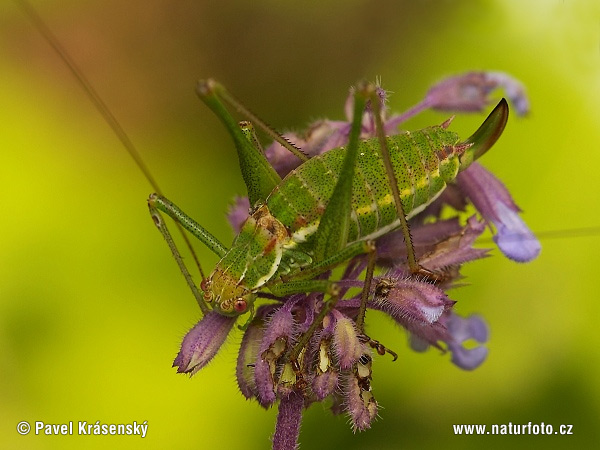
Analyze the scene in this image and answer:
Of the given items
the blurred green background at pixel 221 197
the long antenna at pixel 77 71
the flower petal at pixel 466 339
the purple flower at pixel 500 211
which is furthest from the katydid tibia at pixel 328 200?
the long antenna at pixel 77 71

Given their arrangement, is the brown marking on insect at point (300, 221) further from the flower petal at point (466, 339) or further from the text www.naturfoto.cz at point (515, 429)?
the text www.naturfoto.cz at point (515, 429)

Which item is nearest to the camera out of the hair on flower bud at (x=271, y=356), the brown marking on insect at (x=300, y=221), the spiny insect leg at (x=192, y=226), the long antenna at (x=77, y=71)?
the hair on flower bud at (x=271, y=356)

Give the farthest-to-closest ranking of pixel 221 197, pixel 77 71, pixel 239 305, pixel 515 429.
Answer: pixel 77 71 → pixel 221 197 → pixel 515 429 → pixel 239 305

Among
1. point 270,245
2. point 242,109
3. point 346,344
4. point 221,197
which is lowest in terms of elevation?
point 346,344

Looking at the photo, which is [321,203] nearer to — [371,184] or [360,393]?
[371,184]

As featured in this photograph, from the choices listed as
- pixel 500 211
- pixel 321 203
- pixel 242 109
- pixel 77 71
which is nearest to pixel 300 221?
pixel 321 203

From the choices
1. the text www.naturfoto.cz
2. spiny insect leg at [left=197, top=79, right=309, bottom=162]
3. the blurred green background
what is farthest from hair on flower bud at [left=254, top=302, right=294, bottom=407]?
the text www.naturfoto.cz
